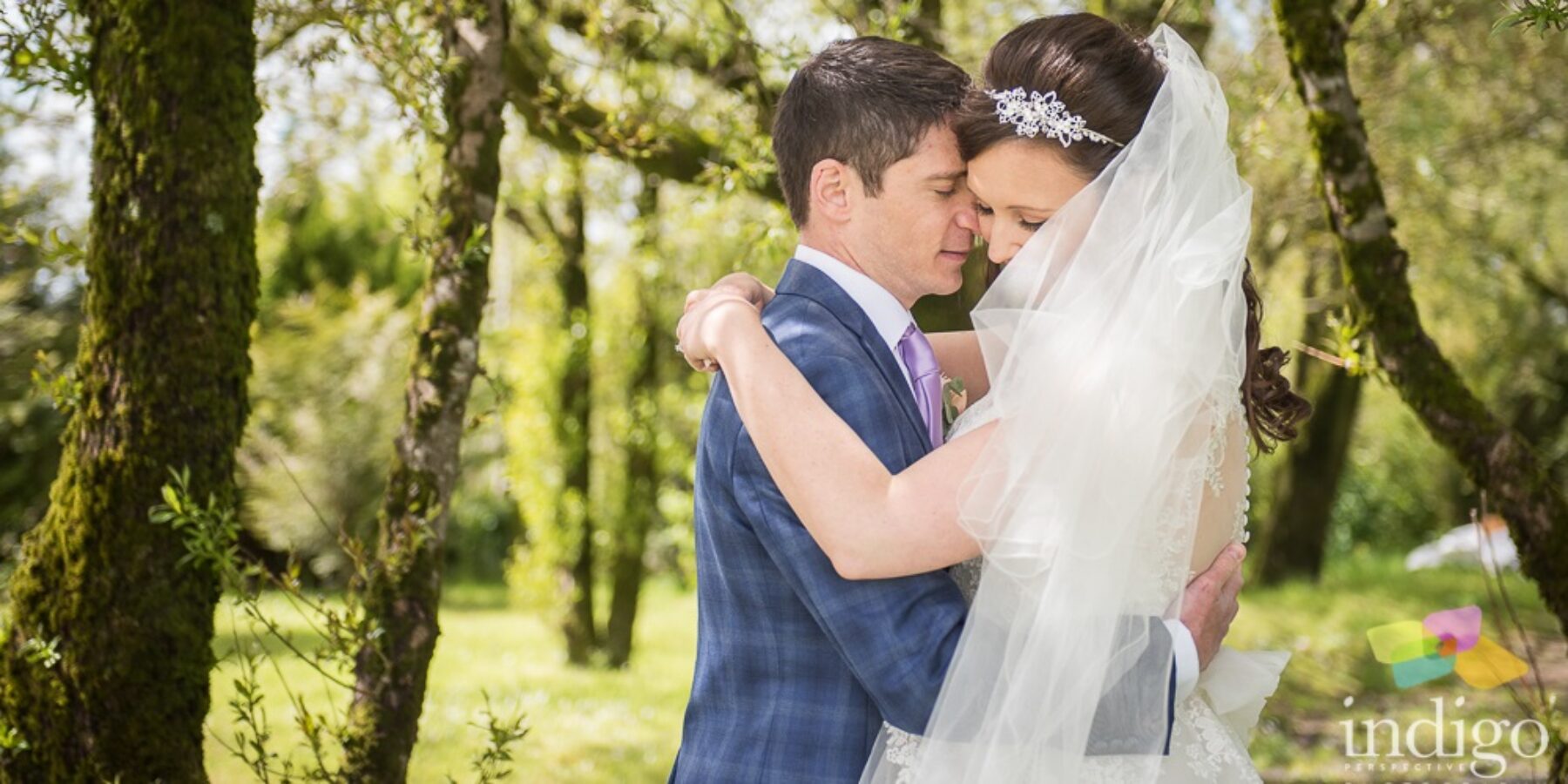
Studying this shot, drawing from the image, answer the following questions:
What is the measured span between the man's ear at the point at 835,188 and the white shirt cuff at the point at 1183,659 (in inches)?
35.7

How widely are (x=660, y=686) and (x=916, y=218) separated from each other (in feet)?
26.6

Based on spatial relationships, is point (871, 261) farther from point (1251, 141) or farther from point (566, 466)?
point (566, 466)

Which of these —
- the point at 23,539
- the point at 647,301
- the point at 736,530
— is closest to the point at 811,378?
the point at 736,530

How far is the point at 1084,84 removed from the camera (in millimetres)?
2396

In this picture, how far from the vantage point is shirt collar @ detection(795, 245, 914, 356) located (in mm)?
2424

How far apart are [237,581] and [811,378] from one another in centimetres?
158

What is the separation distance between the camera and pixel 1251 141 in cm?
454

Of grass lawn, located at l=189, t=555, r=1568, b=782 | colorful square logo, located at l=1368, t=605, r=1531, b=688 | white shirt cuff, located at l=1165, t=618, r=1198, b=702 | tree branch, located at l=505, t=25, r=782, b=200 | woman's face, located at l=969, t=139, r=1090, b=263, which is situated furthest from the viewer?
grass lawn, located at l=189, t=555, r=1568, b=782

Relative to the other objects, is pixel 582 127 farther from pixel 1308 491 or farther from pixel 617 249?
pixel 1308 491

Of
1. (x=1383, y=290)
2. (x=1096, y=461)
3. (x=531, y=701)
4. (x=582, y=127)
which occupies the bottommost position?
(x=531, y=701)

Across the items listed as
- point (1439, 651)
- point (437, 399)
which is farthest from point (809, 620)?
point (1439, 651)

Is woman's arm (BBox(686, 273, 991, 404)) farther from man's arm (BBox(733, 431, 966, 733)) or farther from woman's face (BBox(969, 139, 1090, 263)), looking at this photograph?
man's arm (BBox(733, 431, 966, 733))

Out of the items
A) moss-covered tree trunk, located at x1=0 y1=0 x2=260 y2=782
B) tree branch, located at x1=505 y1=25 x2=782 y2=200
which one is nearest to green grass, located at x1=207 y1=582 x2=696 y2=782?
moss-covered tree trunk, located at x1=0 y1=0 x2=260 y2=782

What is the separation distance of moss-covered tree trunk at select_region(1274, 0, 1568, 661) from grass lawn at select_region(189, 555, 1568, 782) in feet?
12.4
